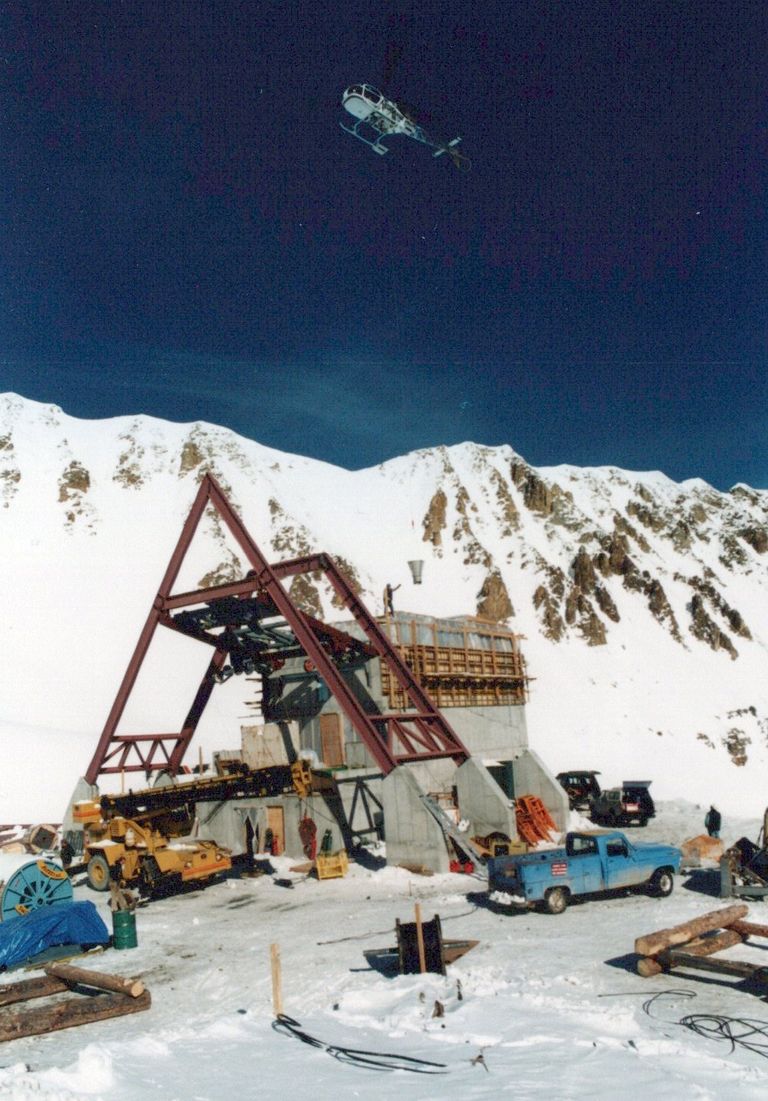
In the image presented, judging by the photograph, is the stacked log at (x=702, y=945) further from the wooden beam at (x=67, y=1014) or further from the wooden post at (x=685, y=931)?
the wooden beam at (x=67, y=1014)

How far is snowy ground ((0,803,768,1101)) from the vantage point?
8.47 metres

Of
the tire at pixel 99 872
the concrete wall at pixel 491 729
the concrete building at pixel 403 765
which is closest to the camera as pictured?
the tire at pixel 99 872

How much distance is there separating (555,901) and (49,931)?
10.5 metres

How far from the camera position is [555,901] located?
17.0 meters

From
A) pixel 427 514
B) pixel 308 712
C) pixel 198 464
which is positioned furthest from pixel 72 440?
pixel 308 712

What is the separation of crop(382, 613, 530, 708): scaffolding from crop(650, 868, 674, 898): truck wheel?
13874 mm

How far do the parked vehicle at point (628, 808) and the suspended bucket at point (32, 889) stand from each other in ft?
70.4

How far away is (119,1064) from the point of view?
9.24m

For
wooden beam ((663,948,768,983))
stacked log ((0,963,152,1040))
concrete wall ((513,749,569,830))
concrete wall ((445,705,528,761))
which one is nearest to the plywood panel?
concrete wall ((445,705,528,761))

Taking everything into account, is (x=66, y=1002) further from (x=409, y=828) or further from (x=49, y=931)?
(x=409, y=828)

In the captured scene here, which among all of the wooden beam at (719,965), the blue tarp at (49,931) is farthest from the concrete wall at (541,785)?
the blue tarp at (49,931)

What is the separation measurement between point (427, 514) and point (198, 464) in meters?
32.3

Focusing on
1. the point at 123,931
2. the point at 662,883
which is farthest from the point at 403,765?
the point at 123,931

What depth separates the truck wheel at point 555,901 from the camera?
1692cm
